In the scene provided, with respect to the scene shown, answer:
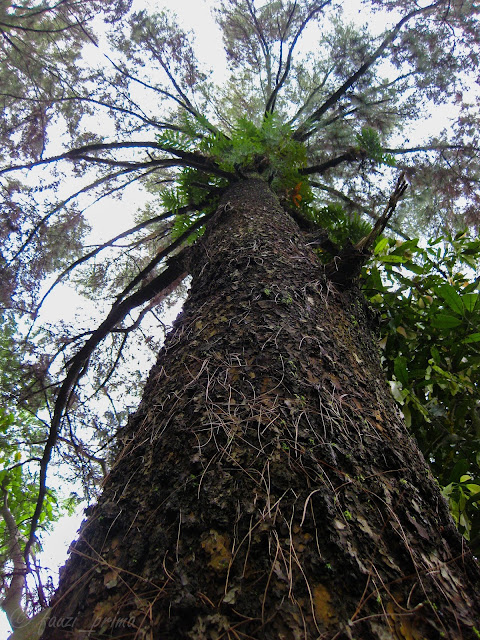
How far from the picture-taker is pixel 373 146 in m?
4.49

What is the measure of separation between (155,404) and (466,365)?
188cm

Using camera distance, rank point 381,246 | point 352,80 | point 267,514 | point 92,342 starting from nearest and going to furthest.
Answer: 1. point 267,514
2. point 381,246
3. point 92,342
4. point 352,80

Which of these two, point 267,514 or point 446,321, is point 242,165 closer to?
point 446,321

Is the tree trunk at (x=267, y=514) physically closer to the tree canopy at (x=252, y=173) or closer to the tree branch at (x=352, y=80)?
the tree canopy at (x=252, y=173)

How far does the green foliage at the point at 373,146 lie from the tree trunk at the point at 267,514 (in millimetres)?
3620

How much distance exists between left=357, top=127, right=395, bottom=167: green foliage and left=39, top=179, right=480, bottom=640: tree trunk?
3620 mm

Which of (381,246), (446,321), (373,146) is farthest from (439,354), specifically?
(373,146)

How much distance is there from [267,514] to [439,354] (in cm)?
188

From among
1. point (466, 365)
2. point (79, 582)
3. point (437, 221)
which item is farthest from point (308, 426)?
point (437, 221)

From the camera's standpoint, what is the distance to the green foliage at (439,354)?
2.07 metres

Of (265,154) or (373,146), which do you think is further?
(373,146)

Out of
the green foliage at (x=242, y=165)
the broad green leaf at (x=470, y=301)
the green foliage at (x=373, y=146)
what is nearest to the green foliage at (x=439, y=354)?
the broad green leaf at (x=470, y=301)

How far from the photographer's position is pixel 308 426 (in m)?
1.18

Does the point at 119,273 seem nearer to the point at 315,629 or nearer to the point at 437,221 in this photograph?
the point at 437,221
